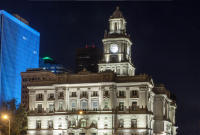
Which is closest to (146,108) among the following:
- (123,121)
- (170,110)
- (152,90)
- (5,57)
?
(123,121)

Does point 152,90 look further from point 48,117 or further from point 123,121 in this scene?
point 48,117

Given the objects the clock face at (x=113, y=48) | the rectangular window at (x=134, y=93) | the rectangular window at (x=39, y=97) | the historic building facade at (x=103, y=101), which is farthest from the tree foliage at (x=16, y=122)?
the rectangular window at (x=134, y=93)

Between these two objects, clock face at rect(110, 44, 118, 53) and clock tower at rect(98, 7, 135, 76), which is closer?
clock tower at rect(98, 7, 135, 76)

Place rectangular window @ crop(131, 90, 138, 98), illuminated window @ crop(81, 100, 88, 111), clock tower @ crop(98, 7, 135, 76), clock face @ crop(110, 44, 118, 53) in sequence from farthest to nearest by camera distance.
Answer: clock face @ crop(110, 44, 118, 53), clock tower @ crop(98, 7, 135, 76), illuminated window @ crop(81, 100, 88, 111), rectangular window @ crop(131, 90, 138, 98)

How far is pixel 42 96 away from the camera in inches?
4808

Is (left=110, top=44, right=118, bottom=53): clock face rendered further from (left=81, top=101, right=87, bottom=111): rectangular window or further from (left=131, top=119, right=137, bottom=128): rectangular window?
(left=131, top=119, right=137, bottom=128): rectangular window

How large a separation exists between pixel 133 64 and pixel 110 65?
10.9 meters

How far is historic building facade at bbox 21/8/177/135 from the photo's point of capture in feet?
366

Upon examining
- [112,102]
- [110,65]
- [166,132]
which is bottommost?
[166,132]

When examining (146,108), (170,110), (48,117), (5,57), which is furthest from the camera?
(5,57)

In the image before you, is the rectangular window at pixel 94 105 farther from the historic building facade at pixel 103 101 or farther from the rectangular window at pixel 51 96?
the rectangular window at pixel 51 96

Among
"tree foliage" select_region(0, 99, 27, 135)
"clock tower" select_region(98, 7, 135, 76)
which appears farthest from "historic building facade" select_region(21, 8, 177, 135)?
"tree foliage" select_region(0, 99, 27, 135)

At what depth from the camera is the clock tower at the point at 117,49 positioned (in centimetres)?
12362

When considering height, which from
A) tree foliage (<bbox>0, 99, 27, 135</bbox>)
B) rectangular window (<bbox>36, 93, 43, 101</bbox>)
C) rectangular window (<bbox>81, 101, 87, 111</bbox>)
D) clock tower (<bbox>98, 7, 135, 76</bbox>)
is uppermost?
clock tower (<bbox>98, 7, 135, 76</bbox>)
